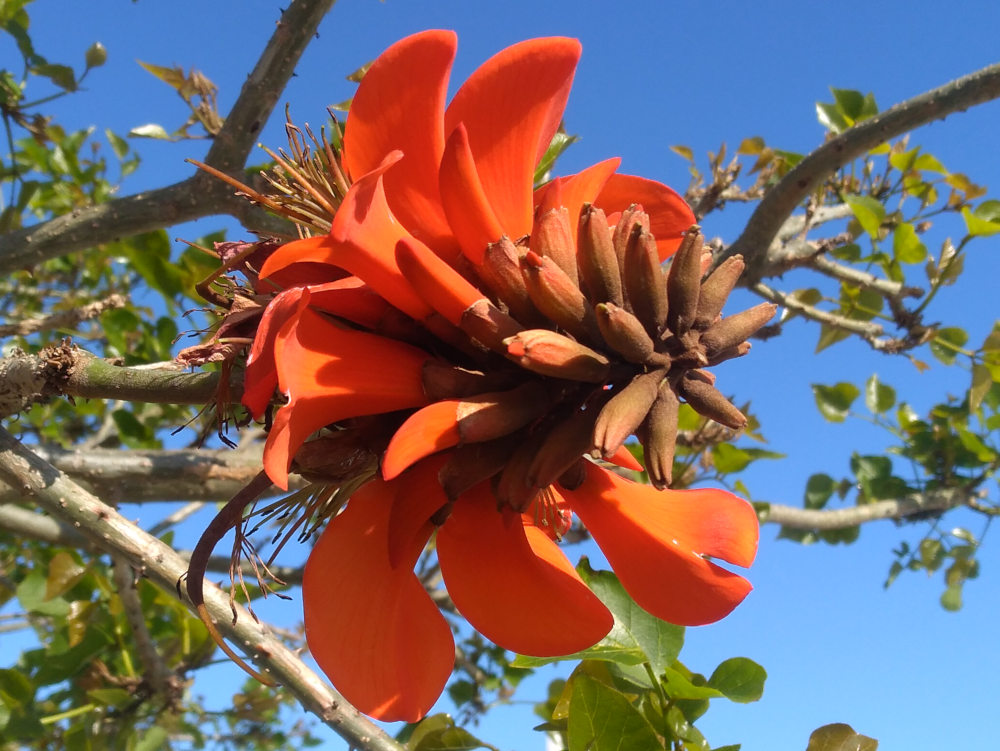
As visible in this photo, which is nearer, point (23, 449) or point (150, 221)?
point (23, 449)

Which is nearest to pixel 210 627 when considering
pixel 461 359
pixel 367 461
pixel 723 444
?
pixel 367 461

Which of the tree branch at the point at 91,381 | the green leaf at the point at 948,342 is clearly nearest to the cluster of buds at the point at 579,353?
the tree branch at the point at 91,381

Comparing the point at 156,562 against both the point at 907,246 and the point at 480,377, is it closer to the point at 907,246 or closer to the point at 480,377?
the point at 480,377

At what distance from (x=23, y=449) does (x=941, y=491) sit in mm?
3466

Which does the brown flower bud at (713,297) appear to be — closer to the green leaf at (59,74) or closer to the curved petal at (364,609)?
the curved petal at (364,609)

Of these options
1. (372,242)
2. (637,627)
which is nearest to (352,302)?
(372,242)

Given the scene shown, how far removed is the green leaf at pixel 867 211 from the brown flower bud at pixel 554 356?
5.97 ft

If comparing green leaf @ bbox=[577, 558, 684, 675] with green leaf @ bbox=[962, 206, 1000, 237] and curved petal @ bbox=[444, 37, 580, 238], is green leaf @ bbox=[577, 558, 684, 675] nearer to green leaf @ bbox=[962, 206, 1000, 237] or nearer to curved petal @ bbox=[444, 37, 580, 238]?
curved petal @ bbox=[444, 37, 580, 238]

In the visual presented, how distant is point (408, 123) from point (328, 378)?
318 millimetres

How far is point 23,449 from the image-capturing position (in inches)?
43.6

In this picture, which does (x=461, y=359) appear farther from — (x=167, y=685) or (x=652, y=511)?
(x=167, y=685)

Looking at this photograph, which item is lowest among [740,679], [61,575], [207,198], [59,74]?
[740,679]

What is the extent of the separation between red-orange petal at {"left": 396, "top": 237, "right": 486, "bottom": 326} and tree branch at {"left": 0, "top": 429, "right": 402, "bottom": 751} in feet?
1.90

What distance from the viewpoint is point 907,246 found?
2369mm
